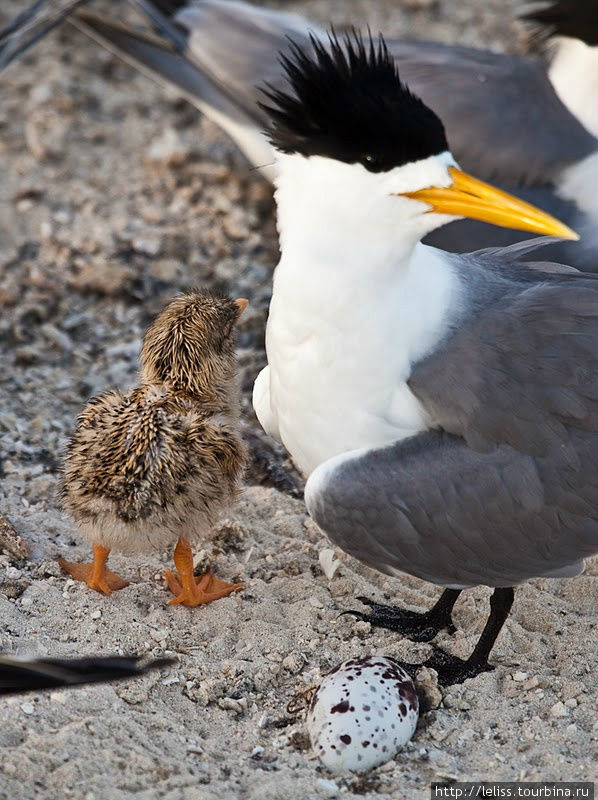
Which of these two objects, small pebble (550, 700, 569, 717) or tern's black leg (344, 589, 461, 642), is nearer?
small pebble (550, 700, 569, 717)

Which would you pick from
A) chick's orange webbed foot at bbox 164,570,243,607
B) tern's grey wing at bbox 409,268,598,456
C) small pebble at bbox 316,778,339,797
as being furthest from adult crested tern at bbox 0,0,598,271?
small pebble at bbox 316,778,339,797

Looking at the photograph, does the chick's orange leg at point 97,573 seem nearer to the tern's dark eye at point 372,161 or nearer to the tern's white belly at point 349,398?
the tern's white belly at point 349,398

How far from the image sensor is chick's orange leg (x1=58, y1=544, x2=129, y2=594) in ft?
12.9

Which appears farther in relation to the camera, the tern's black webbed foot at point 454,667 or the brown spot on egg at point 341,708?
Result: the tern's black webbed foot at point 454,667

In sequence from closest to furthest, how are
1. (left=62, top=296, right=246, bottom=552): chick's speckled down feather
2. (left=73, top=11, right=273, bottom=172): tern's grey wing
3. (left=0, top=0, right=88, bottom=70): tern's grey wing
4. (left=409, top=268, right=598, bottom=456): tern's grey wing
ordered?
(left=409, top=268, right=598, bottom=456): tern's grey wing → (left=62, top=296, right=246, bottom=552): chick's speckled down feather → (left=0, top=0, right=88, bottom=70): tern's grey wing → (left=73, top=11, right=273, bottom=172): tern's grey wing

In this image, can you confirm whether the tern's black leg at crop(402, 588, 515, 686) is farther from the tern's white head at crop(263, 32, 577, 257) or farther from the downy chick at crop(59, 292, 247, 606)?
the tern's white head at crop(263, 32, 577, 257)

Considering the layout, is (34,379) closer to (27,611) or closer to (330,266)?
(27,611)

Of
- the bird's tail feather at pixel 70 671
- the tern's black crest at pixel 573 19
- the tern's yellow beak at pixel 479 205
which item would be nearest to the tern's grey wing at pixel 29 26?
the tern's black crest at pixel 573 19

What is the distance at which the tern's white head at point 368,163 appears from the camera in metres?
3.29

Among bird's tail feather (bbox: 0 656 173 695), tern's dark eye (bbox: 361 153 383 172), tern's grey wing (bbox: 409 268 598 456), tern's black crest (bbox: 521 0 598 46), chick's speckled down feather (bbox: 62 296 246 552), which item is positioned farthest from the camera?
tern's black crest (bbox: 521 0 598 46)

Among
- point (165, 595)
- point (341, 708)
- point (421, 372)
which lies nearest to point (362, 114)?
point (421, 372)

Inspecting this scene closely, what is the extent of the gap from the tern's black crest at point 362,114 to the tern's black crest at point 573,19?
280cm

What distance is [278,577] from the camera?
4.20 m

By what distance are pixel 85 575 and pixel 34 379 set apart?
4.90 feet
